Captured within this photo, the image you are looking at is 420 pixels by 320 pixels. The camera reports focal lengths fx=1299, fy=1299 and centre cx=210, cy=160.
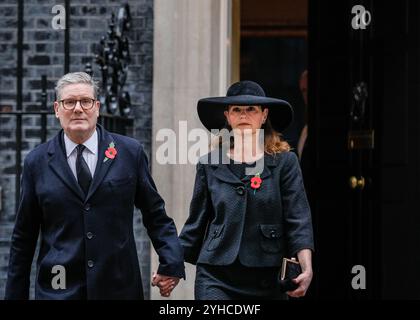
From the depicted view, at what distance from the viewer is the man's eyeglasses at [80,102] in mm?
5914

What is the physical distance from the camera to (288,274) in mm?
6090

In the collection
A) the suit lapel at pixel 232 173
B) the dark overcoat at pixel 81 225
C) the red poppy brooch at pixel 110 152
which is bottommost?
the dark overcoat at pixel 81 225

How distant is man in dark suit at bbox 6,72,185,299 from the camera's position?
584 cm

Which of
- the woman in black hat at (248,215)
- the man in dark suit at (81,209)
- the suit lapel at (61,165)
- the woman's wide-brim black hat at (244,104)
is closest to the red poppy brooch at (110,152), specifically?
the man in dark suit at (81,209)

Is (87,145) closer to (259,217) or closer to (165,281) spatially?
(165,281)

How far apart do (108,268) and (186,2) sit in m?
3.20

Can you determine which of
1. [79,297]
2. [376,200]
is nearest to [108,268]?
[79,297]

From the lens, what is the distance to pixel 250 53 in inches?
770

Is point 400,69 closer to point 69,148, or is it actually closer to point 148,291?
point 148,291

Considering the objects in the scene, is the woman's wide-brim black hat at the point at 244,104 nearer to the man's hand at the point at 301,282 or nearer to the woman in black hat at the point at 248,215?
the woman in black hat at the point at 248,215

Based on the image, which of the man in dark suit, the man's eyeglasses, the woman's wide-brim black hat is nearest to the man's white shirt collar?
the man in dark suit

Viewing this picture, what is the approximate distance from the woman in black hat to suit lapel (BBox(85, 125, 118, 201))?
1.97 feet

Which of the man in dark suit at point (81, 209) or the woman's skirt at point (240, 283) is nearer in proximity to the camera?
the man in dark suit at point (81, 209)

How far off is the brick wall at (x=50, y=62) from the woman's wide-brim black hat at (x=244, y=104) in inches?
82.7
